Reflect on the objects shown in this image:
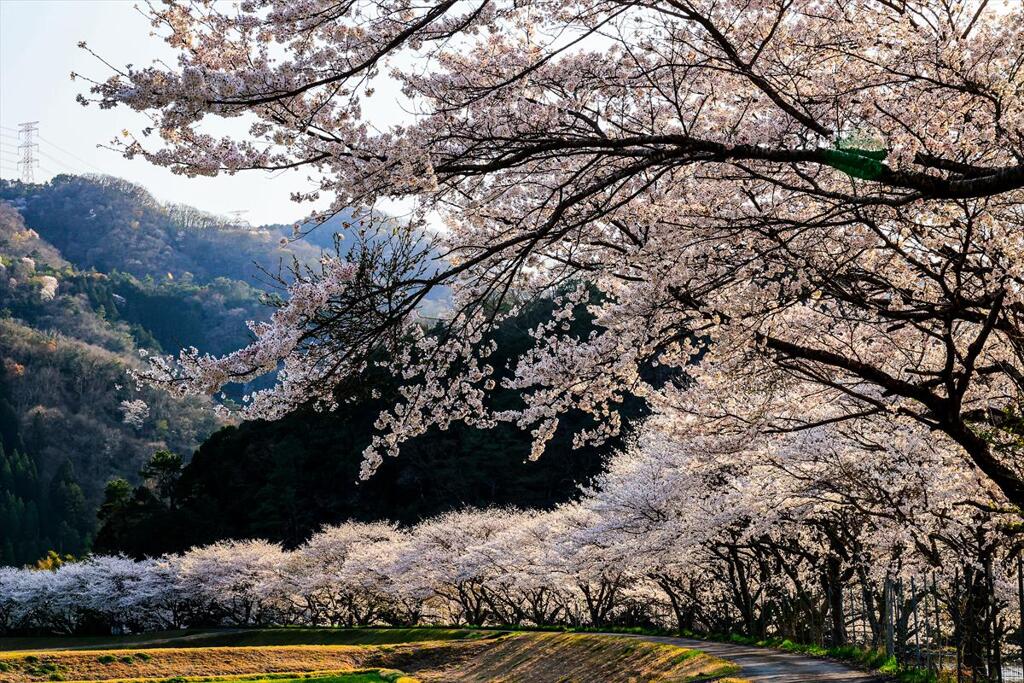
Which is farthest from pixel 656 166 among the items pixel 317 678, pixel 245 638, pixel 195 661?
pixel 245 638

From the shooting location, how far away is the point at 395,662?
105ft

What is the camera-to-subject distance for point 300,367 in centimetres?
731

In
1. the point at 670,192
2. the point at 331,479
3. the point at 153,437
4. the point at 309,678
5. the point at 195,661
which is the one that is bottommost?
the point at 195,661

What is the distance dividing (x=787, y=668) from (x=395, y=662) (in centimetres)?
1905

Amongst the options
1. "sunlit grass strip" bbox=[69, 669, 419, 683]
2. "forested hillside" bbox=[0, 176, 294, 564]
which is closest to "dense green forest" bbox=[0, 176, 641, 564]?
"forested hillside" bbox=[0, 176, 294, 564]

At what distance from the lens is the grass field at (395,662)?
2309 cm

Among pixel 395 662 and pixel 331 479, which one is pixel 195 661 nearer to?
pixel 395 662

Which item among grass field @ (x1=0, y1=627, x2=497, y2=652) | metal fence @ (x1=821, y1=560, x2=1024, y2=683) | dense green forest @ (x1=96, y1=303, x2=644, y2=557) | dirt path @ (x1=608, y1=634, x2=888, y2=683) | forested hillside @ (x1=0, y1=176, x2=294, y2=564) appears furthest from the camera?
forested hillside @ (x1=0, y1=176, x2=294, y2=564)

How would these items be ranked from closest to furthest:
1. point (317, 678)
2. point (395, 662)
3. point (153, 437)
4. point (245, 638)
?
point (317, 678) < point (395, 662) < point (245, 638) < point (153, 437)

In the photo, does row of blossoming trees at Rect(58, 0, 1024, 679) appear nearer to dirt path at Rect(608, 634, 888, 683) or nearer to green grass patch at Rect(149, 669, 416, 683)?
dirt path at Rect(608, 634, 888, 683)

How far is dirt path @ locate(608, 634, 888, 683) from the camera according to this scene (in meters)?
13.9

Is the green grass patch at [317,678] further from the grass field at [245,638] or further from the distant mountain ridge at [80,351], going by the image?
the distant mountain ridge at [80,351]

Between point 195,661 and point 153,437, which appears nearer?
point 195,661

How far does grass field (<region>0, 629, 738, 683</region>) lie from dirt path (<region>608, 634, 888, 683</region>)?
1.15 metres
